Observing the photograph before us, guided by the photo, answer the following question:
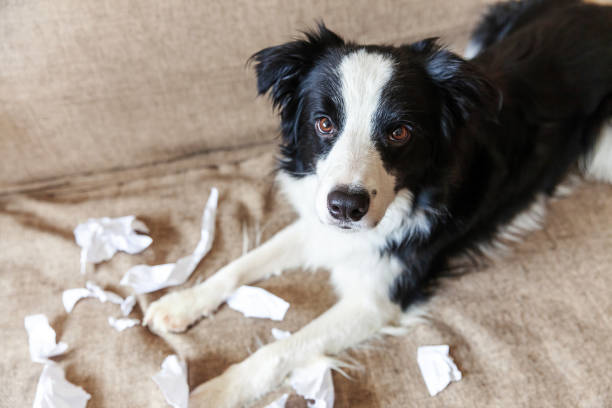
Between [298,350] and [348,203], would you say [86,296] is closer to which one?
[298,350]

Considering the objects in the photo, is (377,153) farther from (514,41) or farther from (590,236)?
(590,236)

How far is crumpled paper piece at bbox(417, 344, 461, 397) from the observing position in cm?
184

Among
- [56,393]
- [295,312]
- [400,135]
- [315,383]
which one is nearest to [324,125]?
[400,135]

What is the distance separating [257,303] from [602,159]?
2.05 metres

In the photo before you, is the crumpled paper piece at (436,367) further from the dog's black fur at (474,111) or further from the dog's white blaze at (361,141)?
the dog's white blaze at (361,141)

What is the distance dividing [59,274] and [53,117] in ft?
2.83

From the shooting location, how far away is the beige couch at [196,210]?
1886 millimetres

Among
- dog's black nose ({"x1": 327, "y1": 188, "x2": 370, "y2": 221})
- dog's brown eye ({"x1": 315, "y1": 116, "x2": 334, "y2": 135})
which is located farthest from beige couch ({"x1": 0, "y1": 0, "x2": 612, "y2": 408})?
dog's brown eye ({"x1": 315, "y1": 116, "x2": 334, "y2": 135})

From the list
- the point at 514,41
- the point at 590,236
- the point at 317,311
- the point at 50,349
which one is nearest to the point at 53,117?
the point at 50,349

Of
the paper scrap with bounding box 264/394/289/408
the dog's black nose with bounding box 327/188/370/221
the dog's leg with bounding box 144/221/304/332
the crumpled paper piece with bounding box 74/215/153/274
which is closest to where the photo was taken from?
the dog's black nose with bounding box 327/188/370/221

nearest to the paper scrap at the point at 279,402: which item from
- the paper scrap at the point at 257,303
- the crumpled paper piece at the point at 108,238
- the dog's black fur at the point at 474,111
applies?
the paper scrap at the point at 257,303

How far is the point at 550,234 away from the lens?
238 centimetres

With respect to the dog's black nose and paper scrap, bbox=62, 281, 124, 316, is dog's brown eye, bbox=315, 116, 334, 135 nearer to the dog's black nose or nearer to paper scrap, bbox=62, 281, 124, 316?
the dog's black nose

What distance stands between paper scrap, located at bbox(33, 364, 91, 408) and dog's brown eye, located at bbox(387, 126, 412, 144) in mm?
1587
